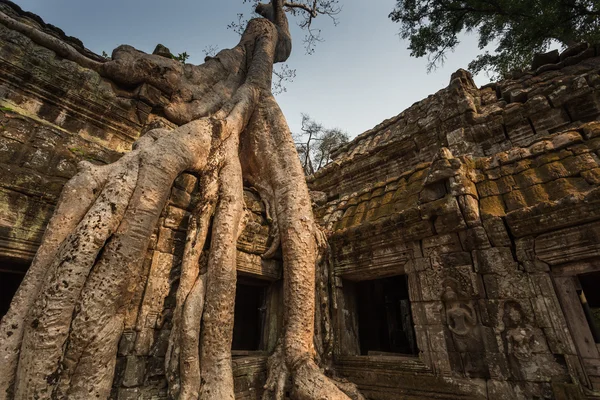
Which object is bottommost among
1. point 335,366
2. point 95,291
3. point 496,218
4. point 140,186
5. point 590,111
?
point 335,366

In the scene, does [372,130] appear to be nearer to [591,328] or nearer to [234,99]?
[234,99]

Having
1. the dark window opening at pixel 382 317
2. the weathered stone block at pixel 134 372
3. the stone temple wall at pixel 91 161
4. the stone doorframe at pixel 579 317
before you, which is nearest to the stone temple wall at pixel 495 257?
the stone doorframe at pixel 579 317

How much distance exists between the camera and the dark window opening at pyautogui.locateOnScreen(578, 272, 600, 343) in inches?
95.6

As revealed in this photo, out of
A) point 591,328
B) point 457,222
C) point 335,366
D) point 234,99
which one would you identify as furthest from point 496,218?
point 234,99

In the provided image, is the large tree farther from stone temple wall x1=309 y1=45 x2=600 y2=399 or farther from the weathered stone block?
stone temple wall x1=309 y1=45 x2=600 y2=399

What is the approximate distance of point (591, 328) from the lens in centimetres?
240

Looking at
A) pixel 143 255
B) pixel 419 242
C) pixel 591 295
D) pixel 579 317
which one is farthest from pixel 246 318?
pixel 591 295

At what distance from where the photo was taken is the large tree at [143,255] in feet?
6.56

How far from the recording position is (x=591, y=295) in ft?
15.5

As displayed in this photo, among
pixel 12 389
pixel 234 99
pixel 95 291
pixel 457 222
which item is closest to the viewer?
pixel 12 389

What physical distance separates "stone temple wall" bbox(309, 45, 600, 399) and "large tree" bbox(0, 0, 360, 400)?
772 millimetres

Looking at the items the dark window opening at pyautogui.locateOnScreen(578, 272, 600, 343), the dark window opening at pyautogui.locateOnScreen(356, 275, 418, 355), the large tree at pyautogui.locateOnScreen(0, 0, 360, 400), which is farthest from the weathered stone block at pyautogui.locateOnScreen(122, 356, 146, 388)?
the dark window opening at pyautogui.locateOnScreen(578, 272, 600, 343)

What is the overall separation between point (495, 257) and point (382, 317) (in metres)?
3.42

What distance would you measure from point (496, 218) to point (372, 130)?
5.01 meters
